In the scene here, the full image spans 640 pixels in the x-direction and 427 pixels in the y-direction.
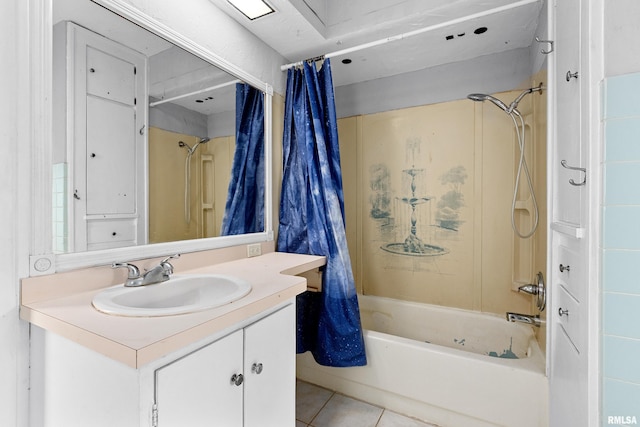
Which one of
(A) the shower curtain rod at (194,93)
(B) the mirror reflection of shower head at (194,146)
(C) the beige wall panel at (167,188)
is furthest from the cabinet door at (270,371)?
(A) the shower curtain rod at (194,93)

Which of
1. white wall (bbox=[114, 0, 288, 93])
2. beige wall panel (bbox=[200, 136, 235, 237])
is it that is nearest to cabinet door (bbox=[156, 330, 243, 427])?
beige wall panel (bbox=[200, 136, 235, 237])

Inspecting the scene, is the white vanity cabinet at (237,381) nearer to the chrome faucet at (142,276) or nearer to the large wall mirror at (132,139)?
the chrome faucet at (142,276)

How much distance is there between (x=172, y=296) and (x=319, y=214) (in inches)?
37.0

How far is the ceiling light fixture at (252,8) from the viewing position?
152cm

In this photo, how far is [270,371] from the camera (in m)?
1.06

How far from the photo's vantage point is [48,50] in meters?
0.95

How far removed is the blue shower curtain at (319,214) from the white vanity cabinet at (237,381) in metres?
0.56

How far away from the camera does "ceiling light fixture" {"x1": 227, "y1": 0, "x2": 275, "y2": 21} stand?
1.52 metres

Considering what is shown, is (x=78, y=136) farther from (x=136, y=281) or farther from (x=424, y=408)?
(x=424, y=408)

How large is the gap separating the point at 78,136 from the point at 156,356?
888 mm

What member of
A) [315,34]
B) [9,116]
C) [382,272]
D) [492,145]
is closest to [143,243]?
[9,116]

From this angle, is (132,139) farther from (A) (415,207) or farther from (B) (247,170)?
(A) (415,207)

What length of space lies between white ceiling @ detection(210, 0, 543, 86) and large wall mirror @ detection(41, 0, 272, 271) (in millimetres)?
463

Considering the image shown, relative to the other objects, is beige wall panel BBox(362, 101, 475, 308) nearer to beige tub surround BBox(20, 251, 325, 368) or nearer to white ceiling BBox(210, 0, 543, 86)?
white ceiling BBox(210, 0, 543, 86)
